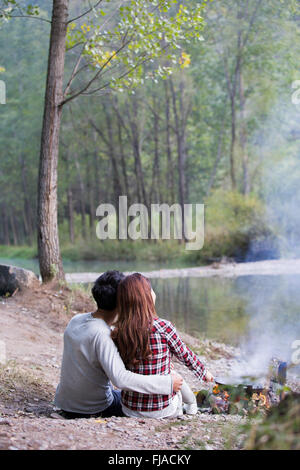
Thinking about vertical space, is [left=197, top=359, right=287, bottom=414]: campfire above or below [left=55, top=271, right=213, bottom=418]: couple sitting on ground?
below

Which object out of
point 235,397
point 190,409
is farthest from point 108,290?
point 235,397

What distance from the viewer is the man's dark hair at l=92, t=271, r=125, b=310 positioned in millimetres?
3098

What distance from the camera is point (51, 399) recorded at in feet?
14.2

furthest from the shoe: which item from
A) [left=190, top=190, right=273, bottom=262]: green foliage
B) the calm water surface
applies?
[left=190, top=190, right=273, bottom=262]: green foliage

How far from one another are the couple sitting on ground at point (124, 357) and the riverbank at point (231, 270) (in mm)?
13077

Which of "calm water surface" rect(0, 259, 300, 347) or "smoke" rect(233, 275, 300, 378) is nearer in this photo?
"smoke" rect(233, 275, 300, 378)

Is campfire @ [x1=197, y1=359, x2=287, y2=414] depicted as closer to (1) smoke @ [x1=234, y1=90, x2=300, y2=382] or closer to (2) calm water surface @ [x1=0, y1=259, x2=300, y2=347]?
(1) smoke @ [x1=234, y1=90, x2=300, y2=382]

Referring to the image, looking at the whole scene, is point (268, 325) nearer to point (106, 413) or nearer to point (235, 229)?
point (106, 413)

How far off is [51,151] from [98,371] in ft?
16.7

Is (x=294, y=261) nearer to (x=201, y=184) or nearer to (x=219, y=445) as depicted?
(x=201, y=184)

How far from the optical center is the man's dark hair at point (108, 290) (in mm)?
3098

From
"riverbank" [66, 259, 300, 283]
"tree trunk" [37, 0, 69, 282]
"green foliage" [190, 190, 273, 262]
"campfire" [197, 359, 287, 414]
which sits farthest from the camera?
"green foliage" [190, 190, 273, 262]
